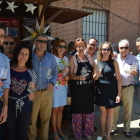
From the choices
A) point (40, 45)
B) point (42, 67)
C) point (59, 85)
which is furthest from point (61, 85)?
point (40, 45)

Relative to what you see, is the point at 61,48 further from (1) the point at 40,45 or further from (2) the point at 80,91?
(2) the point at 80,91

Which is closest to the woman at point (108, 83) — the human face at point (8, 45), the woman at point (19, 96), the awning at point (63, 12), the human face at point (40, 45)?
the human face at point (40, 45)

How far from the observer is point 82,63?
3.66m

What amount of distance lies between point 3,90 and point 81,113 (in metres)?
1.86

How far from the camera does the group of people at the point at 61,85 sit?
9.37ft

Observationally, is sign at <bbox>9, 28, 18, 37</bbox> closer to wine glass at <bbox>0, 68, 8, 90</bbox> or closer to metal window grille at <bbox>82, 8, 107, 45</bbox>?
wine glass at <bbox>0, 68, 8, 90</bbox>

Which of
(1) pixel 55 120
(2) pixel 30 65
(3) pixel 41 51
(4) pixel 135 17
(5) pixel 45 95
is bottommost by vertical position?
(1) pixel 55 120

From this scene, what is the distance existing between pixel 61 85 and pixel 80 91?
0.42 m

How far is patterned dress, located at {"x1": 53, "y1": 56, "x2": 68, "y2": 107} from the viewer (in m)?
3.55

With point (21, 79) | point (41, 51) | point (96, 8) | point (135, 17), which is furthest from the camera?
point (135, 17)

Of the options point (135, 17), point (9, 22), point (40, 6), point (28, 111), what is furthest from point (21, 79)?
point (135, 17)

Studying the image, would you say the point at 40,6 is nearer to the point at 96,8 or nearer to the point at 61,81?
the point at 61,81

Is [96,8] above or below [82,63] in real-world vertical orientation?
above

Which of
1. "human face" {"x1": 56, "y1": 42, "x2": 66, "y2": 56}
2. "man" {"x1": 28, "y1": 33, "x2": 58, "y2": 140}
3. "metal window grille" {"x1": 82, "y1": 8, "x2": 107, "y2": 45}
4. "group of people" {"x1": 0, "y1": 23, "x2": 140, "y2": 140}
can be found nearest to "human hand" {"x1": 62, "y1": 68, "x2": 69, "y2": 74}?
"group of people" {"x1": 0, "y1": 23, "x2": 140, "y2": 140}
